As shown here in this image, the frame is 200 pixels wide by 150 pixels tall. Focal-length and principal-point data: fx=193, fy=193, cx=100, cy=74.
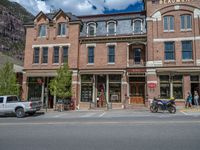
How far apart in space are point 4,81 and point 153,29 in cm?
1853

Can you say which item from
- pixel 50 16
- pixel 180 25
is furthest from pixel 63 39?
pixel 180 25

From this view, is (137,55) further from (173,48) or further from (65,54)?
(65,54)

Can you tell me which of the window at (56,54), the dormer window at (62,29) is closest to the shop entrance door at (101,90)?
the window at (56,54)

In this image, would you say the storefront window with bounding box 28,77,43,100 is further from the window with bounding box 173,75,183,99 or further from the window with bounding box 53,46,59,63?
the window with bounding box 173,75,183,99

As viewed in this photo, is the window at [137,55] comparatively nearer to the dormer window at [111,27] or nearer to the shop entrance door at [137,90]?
the shop entrance door at [137,90]

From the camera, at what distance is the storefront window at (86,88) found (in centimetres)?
2434

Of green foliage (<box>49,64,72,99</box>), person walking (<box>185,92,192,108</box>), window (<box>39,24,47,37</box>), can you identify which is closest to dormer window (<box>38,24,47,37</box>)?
window (<box>39,24,47,37</box>)

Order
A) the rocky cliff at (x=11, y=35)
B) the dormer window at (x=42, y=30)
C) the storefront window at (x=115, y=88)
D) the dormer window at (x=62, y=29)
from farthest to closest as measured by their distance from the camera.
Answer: the rocky cliff at (x=11, y=35), the dormer window at (x=42, y=30), the dormer window at (x=62, y=29), the storefront window at (x=115, y=88)

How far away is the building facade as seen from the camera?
22.1 metres

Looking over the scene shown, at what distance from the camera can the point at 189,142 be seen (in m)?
6.98

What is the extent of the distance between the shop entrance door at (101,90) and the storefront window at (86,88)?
2.96 ft

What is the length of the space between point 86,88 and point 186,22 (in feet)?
47.1

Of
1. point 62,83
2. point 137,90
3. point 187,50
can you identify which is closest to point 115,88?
point 137,90

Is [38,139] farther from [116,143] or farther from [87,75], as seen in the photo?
[87,75]
